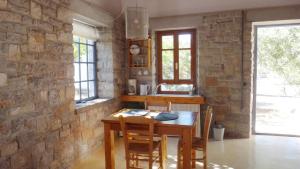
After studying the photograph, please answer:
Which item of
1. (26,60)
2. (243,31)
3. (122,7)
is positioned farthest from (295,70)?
(26,60)

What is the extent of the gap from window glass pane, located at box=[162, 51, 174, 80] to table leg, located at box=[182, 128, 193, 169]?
240cm

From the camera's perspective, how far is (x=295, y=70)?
4.66 meters

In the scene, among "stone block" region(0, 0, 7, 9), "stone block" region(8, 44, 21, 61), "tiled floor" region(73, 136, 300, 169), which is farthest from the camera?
"tiled floor" region(73, 136, 300, 169)

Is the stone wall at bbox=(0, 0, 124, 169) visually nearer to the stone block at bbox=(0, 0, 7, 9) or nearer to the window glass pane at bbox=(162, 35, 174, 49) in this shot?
the stone block at bbox=(0, 0, 7, 9)

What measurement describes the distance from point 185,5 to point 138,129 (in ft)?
9.73

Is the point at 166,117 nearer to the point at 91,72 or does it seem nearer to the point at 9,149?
the point at 9,149

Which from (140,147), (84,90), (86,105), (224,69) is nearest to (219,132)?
(224,69)

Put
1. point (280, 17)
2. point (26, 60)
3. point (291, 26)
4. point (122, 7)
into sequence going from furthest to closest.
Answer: point (122, 7) → point (291, 26) → point (280, 17) → point (26, 60)

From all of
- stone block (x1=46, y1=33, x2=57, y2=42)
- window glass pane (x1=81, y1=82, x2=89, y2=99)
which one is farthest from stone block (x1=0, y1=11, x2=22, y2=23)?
window glass pane (x1=81, y1=82, x2=89, y2=99)

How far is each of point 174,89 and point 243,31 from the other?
5.78 feet

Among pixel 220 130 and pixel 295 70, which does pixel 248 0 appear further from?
pixel 220 130

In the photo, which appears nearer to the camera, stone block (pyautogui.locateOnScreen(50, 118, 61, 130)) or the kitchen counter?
stone block (pyautogui.locateOnScreen(50, 118, 61, 130))

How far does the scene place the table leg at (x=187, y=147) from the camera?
2799mm

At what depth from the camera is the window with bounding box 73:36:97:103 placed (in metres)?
4.00
